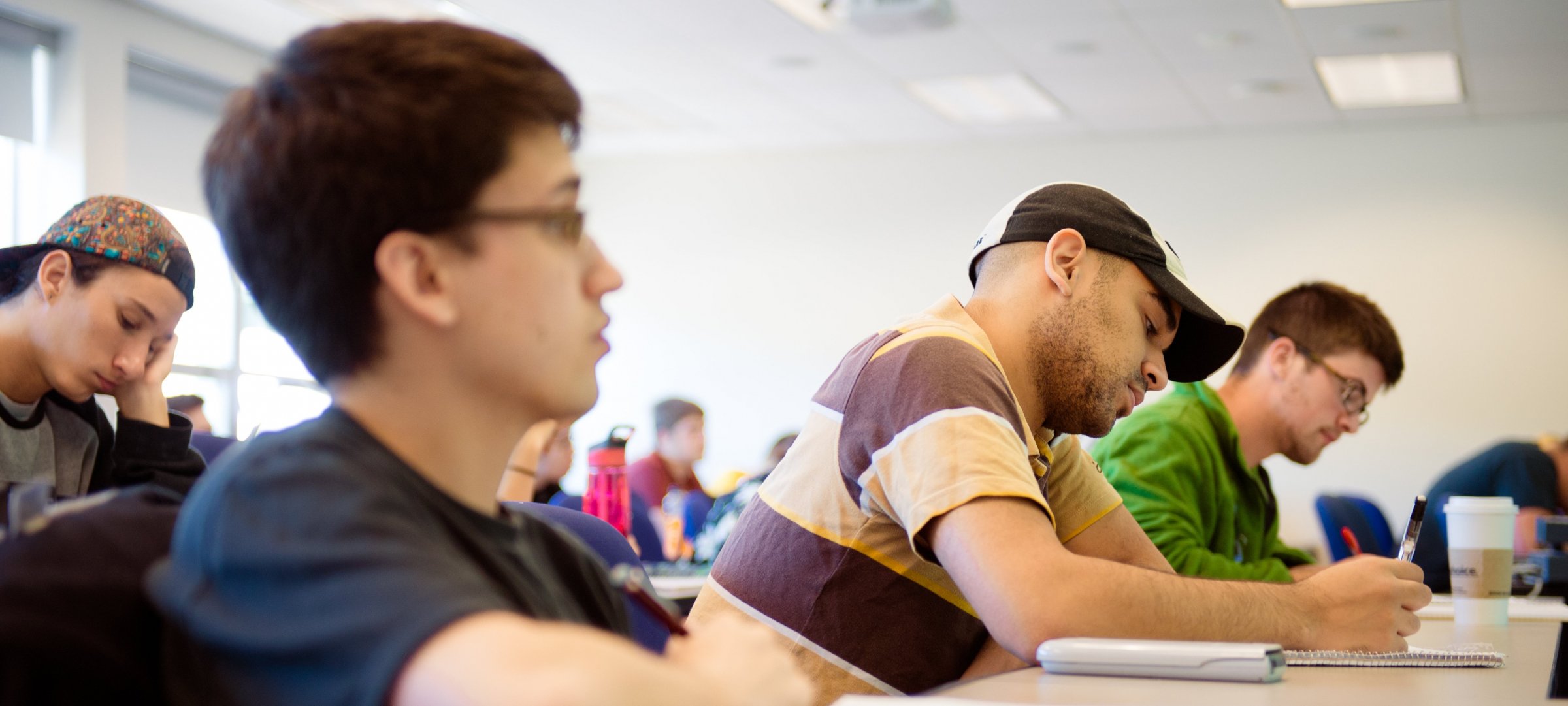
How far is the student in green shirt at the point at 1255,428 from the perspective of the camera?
229 cm

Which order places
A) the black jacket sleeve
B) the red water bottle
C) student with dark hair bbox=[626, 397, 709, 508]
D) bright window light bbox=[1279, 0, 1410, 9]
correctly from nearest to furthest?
the black jacket sleeve
the red water bottle
bright window light bbox=[1279, 0, 1410, 9]
student with dark hair bbox=[626, 397, 709, 508]

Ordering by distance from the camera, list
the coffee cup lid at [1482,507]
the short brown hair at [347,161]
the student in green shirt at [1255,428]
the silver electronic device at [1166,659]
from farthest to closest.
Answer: the student in green shirt at [1255,428]
the coffee cup lid at [1482,507]
the silver electronic device at [1166,659]
the short brown hair at [347,161]

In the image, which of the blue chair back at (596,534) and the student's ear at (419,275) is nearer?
the student's ear at (419,275)

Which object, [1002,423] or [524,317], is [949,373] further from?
[524,317]

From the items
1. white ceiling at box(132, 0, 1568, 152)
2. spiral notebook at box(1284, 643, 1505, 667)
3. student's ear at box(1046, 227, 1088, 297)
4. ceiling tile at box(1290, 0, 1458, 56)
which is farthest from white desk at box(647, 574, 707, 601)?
ceiling tile at box(1290, 0, 1458, 56)

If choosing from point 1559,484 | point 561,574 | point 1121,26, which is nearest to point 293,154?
point 561,574

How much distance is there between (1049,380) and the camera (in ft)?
5.22

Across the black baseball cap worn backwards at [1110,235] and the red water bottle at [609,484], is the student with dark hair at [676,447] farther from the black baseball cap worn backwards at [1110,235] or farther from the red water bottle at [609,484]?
the black baseball cap worn backwards at [1110,235]

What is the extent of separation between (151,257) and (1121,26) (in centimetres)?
454

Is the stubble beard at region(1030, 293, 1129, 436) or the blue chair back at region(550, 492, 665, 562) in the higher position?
the stubble beard at region(1030, 293, 1129, 436)

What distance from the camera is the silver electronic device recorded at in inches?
46.2

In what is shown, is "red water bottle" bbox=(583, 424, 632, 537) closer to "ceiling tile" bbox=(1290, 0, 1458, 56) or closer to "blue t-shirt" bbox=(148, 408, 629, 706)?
"blue t-shirt" bbox=(148, 408, 629, 706)

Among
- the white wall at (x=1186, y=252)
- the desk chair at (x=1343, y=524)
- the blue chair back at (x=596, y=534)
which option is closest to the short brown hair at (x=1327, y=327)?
the blue chair back at (x=596, y=534)

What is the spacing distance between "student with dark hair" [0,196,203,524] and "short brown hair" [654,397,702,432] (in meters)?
4.33
